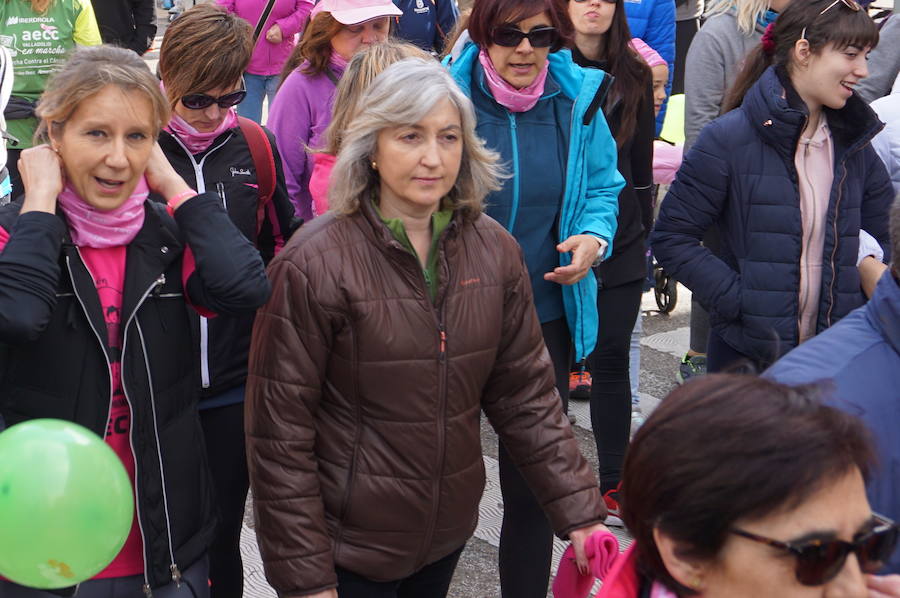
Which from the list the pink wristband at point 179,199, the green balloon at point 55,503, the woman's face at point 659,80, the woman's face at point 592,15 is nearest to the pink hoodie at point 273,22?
the woman's face at point 659,80

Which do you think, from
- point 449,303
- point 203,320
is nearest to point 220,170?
point 203,320

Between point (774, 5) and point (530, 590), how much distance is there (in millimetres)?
3436

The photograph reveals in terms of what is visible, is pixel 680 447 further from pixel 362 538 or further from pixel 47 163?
pixel 47 163

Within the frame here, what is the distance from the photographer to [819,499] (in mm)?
1756

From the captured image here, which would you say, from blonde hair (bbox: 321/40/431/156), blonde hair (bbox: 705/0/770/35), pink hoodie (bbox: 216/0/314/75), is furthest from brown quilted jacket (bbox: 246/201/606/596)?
pink hoodie (bbox: 216/0/314/75)

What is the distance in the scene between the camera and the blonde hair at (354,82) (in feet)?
12.2

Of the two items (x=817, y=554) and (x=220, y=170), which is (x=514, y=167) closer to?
(x=220, y=170)

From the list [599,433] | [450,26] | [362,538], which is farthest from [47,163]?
[450,26]

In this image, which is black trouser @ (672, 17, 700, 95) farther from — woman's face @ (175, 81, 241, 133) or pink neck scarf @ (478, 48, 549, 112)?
woman's face @ (175, 81, 241, 133)

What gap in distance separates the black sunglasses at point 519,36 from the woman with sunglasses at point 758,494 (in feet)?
7.22

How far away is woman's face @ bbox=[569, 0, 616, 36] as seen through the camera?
4609mm

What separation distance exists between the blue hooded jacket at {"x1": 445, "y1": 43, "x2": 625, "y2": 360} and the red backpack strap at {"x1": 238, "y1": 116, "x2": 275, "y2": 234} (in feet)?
2.33

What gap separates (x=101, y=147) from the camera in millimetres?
2748

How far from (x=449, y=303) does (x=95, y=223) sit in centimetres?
88
